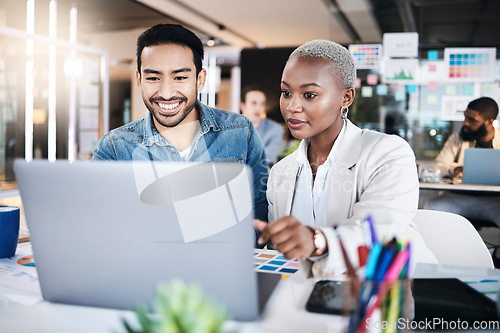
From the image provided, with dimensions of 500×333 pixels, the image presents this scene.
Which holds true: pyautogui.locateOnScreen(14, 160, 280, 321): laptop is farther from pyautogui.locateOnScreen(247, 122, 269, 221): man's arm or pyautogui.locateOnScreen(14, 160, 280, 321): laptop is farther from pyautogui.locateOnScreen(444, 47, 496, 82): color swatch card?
pyautogui.locateOnScreen(444, 47, 496, 82): color swatch card

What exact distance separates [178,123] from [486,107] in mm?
3895

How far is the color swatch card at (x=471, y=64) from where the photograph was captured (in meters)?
4.68

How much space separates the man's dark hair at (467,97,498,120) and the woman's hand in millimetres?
4279

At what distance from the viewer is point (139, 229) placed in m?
0.75

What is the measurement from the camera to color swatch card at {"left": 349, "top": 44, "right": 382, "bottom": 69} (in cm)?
517

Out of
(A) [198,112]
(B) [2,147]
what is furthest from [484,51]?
(B) [2,147]

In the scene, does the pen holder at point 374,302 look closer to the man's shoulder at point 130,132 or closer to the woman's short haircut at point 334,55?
the woman's short haircut at point 334,55

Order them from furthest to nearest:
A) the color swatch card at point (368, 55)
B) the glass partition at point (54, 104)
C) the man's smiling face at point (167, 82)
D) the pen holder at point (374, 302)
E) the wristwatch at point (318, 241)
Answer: the glass partition at point (54, 104) < the color swatch card at point (368, 55) < the man's smiling face at point (167, 82) < the wristwatch at point (318, 241) < the pen holder at point (374, 302)

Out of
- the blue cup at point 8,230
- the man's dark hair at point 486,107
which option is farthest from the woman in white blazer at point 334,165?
the man's dark hair at point 486,107

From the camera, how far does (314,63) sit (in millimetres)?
1385

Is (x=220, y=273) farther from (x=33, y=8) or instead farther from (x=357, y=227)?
(x=33, y=8)

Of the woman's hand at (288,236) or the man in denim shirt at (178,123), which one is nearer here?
the woman's hand at (288,236)

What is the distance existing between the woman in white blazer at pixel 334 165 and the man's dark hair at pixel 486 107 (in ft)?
11.9

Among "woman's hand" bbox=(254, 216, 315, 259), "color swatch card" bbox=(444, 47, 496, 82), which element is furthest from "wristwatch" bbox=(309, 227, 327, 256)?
"color swatch card" bbox=(444, 47, 496, 82)
